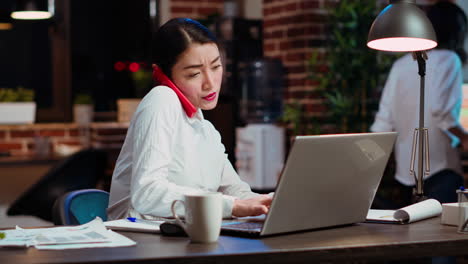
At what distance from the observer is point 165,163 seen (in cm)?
182

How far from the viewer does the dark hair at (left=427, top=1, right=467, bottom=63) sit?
3.36m

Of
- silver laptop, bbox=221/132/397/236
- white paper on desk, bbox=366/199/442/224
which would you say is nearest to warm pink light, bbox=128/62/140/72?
white paper on desk, bbox=366/199/442/224

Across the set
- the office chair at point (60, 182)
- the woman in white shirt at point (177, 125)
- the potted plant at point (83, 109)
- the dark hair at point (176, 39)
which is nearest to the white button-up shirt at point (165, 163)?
the woman in white shirt at point (177, 125)

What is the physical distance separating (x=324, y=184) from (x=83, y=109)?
4.17 m

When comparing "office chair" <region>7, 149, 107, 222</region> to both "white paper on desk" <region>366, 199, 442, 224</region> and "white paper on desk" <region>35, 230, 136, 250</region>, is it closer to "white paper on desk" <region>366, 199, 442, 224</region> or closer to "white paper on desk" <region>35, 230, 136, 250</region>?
"white paper on desk" <region>366, 199, 442, 224</region>

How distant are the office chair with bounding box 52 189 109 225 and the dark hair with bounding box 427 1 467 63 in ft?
6.14

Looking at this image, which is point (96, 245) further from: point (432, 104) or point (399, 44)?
point (432, 104)

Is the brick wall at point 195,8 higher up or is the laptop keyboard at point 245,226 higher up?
the brick wall at point 195,8

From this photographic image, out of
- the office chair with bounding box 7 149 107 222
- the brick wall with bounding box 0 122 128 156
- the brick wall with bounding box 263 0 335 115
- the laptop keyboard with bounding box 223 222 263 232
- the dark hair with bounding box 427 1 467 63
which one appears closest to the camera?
the laptop keyboard with bounding box 223 222 263 232

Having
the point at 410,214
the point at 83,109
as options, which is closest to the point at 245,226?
the point at 410,214

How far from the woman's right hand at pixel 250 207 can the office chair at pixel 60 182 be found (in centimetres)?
268

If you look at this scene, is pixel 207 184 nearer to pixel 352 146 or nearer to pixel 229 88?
pixel 352 146

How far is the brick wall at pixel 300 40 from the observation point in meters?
4.44

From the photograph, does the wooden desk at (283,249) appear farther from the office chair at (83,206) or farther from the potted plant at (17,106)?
the potted plant at (17,106)
